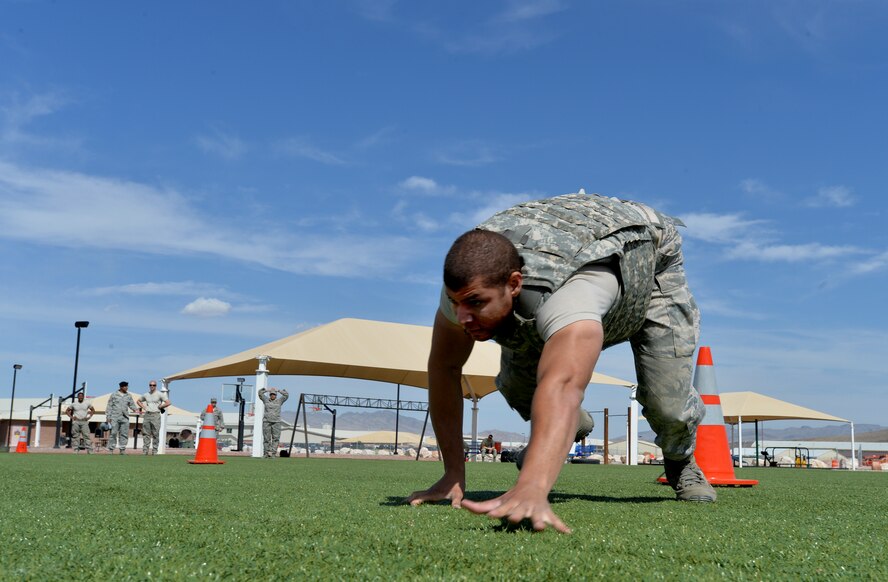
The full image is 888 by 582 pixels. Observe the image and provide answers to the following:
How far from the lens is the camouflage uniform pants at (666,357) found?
357 cm

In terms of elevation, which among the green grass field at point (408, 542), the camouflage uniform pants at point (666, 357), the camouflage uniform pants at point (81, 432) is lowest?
the camouflage uniform pants at point (81, 432)

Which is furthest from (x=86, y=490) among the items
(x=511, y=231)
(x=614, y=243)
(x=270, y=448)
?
(x=270, y=448)

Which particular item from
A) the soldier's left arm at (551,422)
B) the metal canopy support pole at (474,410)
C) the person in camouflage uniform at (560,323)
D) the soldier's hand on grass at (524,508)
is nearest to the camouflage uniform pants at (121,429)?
the metal canopy support pole at (474,410)

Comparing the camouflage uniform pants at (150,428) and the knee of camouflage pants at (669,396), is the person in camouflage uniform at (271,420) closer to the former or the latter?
the camouflage uniform pants at (150,428)

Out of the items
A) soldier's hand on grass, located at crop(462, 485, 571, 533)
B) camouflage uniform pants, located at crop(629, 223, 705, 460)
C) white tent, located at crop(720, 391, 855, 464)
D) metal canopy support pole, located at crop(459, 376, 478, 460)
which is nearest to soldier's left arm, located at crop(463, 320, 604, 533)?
soldier's hand on grass, located at crop(462, 485, 571, 533)

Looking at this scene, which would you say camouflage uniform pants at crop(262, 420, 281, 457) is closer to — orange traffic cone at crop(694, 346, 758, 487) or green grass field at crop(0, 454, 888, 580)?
orange traffic cone at crop(694, 346, 758, 487)

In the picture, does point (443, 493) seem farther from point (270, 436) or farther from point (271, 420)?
point (271, 420)

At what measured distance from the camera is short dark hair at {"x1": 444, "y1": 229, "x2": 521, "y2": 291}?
8.13ft

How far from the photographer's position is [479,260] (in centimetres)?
248

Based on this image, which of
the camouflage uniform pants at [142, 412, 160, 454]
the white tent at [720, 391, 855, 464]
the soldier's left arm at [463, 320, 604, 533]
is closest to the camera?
the soldier's left arm at [463, 320, 604, 533]

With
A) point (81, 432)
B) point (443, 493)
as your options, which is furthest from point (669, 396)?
point (81, 432)

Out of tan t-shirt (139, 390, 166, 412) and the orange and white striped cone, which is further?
tan t-shirt (139, 390, 166, 412)

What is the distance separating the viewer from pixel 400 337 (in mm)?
22797

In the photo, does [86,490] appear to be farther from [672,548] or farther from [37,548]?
[672,548]
